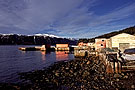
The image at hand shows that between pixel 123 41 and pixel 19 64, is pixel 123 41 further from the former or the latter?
pixel 19 64

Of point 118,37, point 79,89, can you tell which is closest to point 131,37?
point 118,37

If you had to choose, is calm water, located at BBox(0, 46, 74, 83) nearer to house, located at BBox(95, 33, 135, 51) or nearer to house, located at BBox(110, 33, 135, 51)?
house, located at BBox(95, 33, 135, 51)

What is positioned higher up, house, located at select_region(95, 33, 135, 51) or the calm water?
house, located at select_region(95, 33, 135, 51)

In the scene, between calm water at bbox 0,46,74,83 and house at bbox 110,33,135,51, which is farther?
house at bbox 110,33,135,51

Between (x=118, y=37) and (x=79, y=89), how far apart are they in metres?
29.0

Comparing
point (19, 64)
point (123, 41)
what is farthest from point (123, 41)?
point (19, 64)

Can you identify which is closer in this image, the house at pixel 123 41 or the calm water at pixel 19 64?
the calm water at pixel 19 64

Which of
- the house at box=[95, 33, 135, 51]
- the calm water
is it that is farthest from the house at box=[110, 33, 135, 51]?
the calm water

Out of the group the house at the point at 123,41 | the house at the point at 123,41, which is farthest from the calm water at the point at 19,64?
the house at the point at 123,41

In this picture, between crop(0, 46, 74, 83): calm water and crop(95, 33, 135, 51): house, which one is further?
crop(95, 33, 135, 51): house

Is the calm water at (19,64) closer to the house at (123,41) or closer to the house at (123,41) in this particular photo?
the house at (123,41)

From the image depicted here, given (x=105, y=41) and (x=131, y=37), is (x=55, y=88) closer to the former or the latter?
(x=131, y=37)

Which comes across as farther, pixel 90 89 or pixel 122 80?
pixel 122 80

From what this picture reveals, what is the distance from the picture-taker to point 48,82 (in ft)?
52.7
